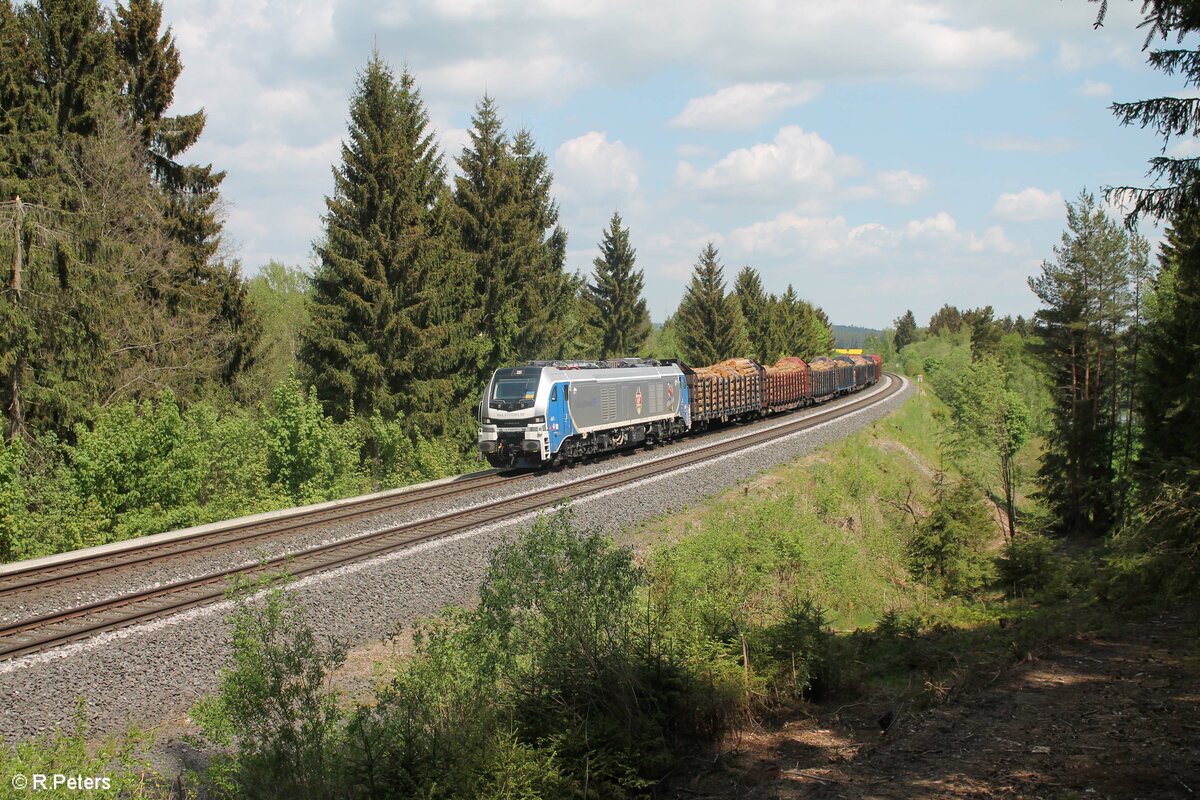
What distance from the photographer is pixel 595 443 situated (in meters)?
25.4

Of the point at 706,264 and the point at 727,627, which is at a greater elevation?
the point at 706,264

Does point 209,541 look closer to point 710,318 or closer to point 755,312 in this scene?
point 710,318

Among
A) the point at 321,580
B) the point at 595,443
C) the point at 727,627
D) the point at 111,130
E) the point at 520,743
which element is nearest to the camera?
the point at 520,743

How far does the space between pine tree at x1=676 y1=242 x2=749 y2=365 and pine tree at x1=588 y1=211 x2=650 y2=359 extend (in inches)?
270

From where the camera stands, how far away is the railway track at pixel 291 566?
33.6ft

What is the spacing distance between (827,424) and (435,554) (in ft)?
84.5

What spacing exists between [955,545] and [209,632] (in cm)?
1285

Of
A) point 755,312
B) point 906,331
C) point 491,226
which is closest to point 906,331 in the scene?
point 906,331

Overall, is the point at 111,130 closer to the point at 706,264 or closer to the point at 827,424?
the point at 827,424

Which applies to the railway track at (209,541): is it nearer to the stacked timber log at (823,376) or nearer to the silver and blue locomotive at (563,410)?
the silver and blue locomotive at (563,410)

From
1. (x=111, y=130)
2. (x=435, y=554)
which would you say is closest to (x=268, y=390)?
(x=111, y=130)

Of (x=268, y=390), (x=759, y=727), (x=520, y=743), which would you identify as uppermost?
(x=268, y=390)

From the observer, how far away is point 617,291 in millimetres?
52062

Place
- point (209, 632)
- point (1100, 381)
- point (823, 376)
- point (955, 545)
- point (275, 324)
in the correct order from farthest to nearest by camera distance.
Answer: point (823, 376) < point (275, 324) < point (1100, 381) < point (955, 545) < point (209, 632)
